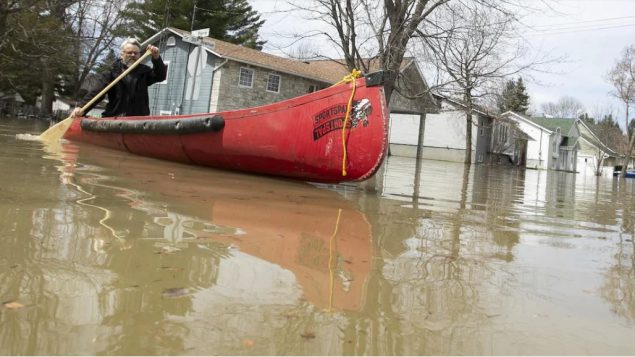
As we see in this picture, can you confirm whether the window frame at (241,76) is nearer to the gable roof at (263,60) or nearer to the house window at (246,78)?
the house window at (246,78)

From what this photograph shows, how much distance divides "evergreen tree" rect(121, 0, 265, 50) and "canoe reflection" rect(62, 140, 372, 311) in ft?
93.5

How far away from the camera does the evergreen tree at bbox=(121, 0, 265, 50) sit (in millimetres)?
33250

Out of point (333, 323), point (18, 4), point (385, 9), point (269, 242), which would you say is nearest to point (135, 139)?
point (269, 242)

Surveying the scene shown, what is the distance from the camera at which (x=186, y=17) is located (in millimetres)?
33531

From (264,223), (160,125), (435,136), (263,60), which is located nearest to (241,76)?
(263,60)

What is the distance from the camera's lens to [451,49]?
43.2 feet

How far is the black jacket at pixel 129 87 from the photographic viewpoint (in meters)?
8.18

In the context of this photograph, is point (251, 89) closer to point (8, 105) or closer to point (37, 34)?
point (37, 34)

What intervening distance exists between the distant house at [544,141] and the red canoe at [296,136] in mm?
33592

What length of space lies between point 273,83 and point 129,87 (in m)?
16.5

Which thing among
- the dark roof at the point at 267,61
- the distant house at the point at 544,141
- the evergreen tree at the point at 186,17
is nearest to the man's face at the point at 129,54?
the dark roof at the point at 267,61

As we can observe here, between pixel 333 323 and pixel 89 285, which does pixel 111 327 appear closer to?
pixel 89 285

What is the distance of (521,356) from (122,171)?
5.28 meters

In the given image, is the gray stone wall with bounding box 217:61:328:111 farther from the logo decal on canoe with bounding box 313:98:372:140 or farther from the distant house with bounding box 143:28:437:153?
the logo decal on canoe with bounding box 313:98:372:140
